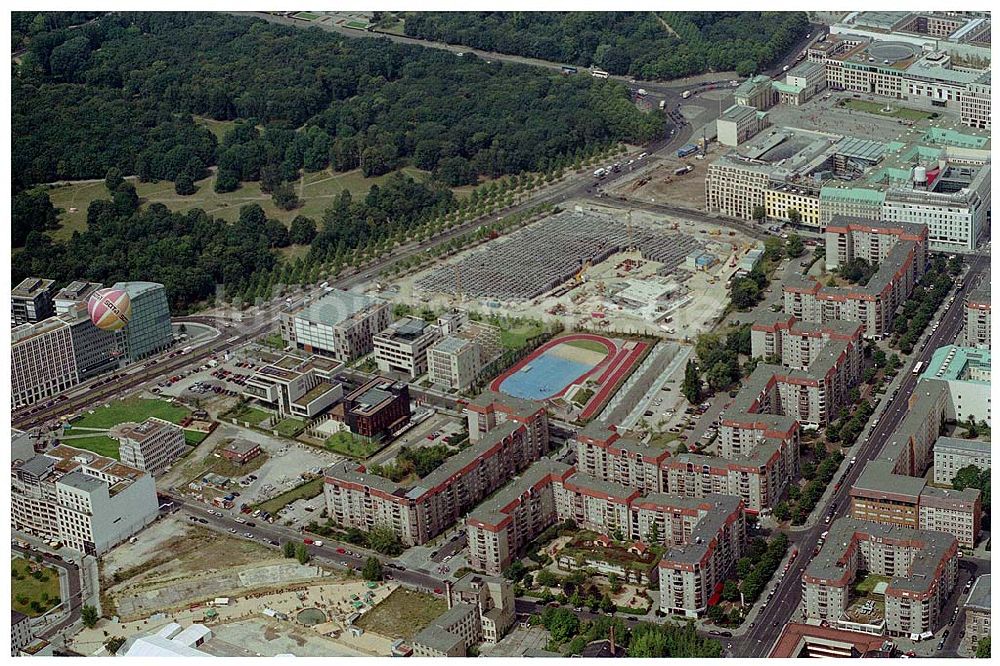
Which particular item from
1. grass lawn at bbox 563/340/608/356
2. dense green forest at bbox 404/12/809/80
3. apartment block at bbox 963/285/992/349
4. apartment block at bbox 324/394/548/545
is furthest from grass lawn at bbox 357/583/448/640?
dense green forest at bbox 404/12/809/80

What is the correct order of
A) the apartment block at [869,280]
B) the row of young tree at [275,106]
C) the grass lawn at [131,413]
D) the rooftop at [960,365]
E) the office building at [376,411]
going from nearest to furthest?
the rooftop at [960,365] → the office building at [376,411] → the grass lawn at [131,413] → the apartment block at [869,280] → the row of young tree at [275,106]

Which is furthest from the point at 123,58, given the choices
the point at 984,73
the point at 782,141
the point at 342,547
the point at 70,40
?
the point at 342,547

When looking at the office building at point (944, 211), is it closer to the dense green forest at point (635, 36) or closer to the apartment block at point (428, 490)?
the dense green forest at point (635, 36)

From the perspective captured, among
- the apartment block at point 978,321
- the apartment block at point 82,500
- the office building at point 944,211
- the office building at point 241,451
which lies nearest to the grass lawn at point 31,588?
the apartment block at point 82,500

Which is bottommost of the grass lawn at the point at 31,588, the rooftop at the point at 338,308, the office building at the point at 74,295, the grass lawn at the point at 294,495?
the grass lawn at the point at 31,588

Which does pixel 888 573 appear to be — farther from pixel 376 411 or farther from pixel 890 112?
pixel 890 112

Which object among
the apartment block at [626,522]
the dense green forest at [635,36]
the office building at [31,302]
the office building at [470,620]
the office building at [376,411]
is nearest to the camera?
the office building at [470,620]

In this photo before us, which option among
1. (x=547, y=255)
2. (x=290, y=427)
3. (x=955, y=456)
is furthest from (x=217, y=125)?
(x=955, y=456)
